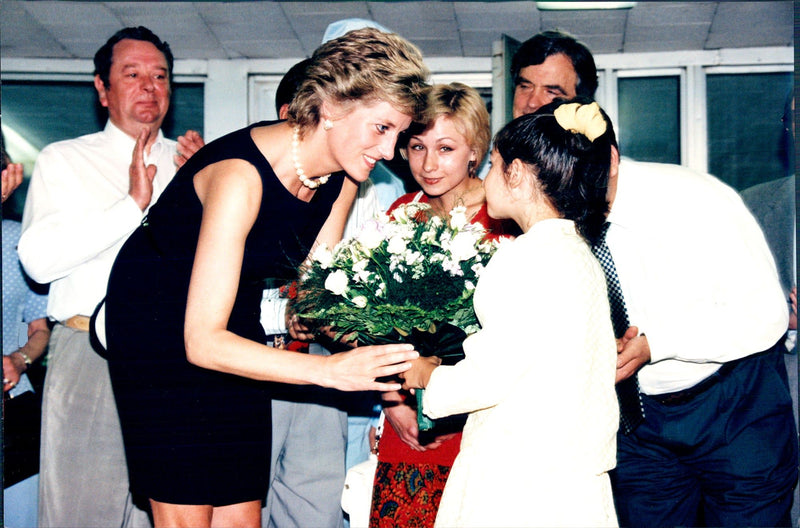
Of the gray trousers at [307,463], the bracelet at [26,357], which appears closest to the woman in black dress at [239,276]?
the gray trousers at [307,463]

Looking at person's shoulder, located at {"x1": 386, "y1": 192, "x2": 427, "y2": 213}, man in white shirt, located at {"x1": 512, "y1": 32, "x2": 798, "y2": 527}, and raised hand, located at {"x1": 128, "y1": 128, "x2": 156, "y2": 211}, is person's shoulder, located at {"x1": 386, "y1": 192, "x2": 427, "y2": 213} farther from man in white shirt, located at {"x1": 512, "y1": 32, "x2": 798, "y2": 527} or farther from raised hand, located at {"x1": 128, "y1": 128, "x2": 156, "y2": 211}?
raised hand, located at {"x1": 128, "y1": 128, "x2": 156, "y2": 211}

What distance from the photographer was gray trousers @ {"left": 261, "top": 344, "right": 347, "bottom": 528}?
114 inches

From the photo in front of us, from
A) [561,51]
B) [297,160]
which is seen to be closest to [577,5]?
[561,51]

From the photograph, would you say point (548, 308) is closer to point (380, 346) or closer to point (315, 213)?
point (380, 346)

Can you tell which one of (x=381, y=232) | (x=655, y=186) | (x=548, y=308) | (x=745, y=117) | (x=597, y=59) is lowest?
(x=548, y=308)

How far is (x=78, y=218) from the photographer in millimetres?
2930

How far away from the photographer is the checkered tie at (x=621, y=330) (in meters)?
2.43

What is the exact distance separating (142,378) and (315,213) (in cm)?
65

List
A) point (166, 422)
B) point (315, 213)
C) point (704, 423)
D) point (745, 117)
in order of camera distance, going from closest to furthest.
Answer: point (166, 422) < point (315, 213) < point (704, 423) < point (745, 117)

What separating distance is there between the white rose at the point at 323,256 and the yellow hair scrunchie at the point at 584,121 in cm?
68

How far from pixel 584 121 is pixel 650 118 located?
2835 mm

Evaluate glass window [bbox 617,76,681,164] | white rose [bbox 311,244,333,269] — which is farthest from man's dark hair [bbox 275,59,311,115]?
glass window [bbox 617,76,681,164]

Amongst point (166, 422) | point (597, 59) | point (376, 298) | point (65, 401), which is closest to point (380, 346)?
point (376, 298)

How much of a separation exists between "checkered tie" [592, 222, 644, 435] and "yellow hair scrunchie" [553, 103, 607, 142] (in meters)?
0.69
